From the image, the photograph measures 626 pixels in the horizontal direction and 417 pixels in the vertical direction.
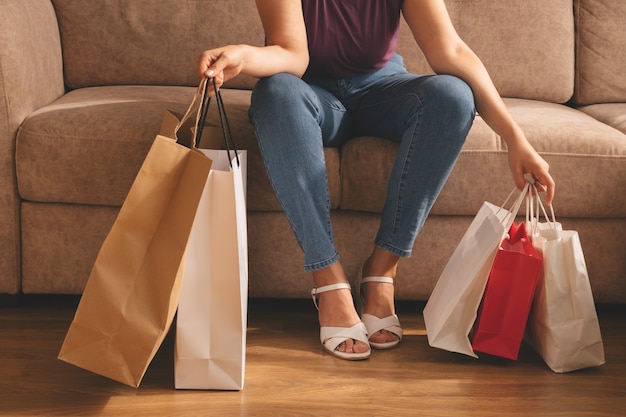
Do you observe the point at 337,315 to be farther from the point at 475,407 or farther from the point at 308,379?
the point at 475,407

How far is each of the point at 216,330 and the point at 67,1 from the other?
1153mm

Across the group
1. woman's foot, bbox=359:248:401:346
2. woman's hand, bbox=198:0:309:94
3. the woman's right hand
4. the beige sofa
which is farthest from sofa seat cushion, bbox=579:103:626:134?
the woman's right hand

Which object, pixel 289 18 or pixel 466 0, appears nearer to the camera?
pixel 289 18

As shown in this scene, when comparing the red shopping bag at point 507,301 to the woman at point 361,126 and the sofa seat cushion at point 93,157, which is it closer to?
the woman at point 361,126

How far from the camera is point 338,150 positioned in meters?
1.69

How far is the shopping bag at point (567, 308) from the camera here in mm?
1451

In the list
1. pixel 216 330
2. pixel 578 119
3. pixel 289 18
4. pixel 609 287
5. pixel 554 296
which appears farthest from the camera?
pixel 578 119

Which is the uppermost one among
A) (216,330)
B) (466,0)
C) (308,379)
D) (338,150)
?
(466,0)

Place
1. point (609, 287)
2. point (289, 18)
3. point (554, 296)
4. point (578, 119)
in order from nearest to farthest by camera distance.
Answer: point (554, 296), point (289, 18), point (609, 287), point (578, 119)

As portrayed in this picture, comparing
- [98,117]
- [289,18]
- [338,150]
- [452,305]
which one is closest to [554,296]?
[452,305]

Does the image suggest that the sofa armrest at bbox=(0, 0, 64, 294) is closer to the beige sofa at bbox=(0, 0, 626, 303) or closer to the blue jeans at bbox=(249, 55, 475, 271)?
the beige sofa at bbox=(0, 0, 626, 303)

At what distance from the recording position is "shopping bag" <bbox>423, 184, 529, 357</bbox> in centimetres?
146

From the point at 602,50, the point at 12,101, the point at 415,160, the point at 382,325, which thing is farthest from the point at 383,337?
the point at 602,50

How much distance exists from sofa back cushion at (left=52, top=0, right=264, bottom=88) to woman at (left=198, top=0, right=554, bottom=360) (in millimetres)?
460
